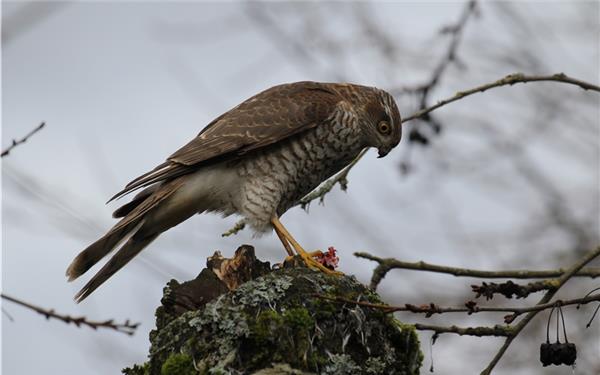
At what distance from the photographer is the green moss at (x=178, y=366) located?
381 centimetres

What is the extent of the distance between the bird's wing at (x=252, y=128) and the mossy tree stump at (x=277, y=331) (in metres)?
1.69

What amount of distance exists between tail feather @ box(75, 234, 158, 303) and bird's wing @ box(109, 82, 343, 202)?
18.4 inches

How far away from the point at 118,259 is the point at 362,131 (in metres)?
1.85

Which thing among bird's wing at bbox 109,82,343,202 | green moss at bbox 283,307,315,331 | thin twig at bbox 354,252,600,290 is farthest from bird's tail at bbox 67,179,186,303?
thin twig at bbox 354,252,600,290

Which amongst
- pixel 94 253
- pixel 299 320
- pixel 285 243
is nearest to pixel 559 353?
pixel 299 320

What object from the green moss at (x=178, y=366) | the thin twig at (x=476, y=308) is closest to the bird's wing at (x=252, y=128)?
the green moss at (x=178, y=366)

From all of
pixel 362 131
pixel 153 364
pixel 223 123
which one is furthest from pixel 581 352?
pixel 153 364

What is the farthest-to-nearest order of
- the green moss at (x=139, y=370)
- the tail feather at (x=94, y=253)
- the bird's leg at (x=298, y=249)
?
1. the tail feather at (x=94, y=253)
2. the bird's leg at (x=298, y=249)
3. the green moss at (x=139, y=370)

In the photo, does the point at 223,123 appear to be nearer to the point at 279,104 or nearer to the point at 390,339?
the point at 279,104

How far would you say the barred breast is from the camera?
593cm

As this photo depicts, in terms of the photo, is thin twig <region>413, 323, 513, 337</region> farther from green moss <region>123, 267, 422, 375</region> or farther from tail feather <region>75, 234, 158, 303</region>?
tail feather <region>75, 234, 158, 303</region>

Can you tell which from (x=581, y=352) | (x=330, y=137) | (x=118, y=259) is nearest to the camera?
(x=118, y=259)

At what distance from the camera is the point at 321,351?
12.8 feet

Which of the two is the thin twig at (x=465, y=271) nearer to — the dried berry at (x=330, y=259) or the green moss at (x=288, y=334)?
the green moss at (x=288, y=334)
